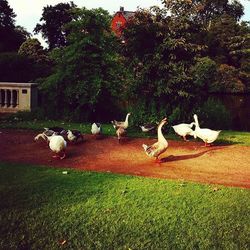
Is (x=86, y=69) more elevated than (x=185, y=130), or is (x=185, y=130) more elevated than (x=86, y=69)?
(x=86, y=69)

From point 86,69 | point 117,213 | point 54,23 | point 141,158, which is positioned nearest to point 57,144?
point 141,158

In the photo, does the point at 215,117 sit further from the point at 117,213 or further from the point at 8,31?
the point at 8,31

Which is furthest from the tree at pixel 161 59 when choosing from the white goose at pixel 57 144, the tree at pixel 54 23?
the tree at pixel 54 23

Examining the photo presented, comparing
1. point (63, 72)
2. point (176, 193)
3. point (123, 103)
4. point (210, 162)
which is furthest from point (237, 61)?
point (176, 193)

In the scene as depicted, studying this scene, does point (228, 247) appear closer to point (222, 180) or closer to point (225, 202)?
point (225, 202)

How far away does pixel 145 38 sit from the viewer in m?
13.4

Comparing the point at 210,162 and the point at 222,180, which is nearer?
the point at 222,180

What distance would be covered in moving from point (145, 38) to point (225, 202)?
26.2 feet

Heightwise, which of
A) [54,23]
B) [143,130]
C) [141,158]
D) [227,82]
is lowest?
[141,158]

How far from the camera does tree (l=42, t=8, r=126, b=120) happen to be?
16.4 meters

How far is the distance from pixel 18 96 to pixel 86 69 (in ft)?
14.3

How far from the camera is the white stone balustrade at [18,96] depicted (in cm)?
1864

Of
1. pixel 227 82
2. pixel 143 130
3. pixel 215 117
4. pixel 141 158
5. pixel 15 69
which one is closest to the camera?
pixel 141 158

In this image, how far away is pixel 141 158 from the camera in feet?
32.3
